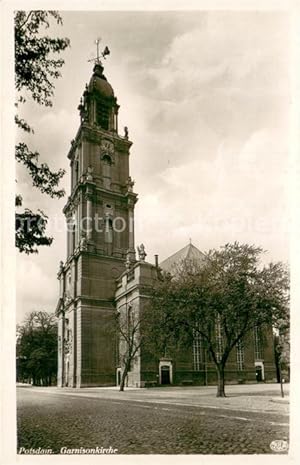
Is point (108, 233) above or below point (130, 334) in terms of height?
above

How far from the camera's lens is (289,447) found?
865 cm

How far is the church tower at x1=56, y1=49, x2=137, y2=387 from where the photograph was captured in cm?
3431

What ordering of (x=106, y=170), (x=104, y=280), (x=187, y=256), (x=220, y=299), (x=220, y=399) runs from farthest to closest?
(x=106, y=170)
(x=104, y=280)
(x=187, y=256)
(x=220, y=299)
(x=220, y=399)

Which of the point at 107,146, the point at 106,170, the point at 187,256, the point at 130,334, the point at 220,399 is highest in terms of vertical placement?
the point at 107,146

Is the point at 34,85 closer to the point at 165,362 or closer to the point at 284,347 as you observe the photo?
the point at 284,347

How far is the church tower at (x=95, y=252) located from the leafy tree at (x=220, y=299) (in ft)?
42.8

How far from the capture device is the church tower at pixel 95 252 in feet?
113

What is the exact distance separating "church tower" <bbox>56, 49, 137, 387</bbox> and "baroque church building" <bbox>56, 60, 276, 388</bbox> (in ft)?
0.23

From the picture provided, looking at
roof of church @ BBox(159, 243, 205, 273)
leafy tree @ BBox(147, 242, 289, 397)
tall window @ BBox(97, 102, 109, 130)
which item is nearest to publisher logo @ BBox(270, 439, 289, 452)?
leafy tree @ BBox(147, 242, 289, 397)

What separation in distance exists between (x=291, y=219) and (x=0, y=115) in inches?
242

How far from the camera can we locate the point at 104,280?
3778 centimetres

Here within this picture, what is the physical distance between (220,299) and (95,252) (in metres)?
18.9

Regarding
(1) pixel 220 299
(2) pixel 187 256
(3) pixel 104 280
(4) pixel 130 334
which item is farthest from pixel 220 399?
(3) pixel 104 280
